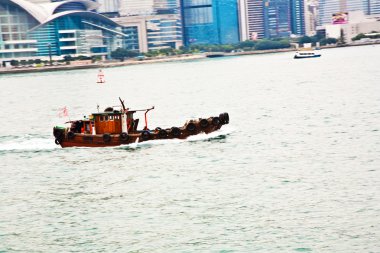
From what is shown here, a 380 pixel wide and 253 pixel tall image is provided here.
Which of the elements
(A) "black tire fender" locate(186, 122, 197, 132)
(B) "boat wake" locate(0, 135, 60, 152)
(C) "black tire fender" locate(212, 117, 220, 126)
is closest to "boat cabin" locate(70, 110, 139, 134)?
(B) "boat wake" locate(0, 135, 60, 152)

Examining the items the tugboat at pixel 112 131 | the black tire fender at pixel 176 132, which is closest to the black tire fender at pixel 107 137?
the tugboat at pixel 112 131

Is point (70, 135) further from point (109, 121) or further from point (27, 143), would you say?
point (27, 143)

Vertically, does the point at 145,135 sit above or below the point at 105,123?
below

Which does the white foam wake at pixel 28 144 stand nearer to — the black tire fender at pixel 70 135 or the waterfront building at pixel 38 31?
the black tire fender at pixel 70 135

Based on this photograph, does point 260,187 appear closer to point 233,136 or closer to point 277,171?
point 277,171

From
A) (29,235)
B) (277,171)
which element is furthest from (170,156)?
(29,235)

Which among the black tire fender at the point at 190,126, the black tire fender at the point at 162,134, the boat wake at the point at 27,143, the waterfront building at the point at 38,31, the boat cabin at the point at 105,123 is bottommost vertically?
the boat wake at the point at 27,143

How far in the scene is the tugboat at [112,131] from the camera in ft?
112

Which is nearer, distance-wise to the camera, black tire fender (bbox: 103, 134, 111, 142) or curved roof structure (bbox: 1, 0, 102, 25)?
black tire fender (bbox: 103, 134, 111, 142)

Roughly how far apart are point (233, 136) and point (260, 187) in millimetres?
13077

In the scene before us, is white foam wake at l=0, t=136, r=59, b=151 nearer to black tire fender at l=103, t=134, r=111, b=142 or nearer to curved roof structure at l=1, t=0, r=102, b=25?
black tire fender at l=103, t=134, r=111, b=142

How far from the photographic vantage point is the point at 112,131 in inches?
1364

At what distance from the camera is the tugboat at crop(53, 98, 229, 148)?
1348 inches

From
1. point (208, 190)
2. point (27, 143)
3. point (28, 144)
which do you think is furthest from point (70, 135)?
point (208, 190)
